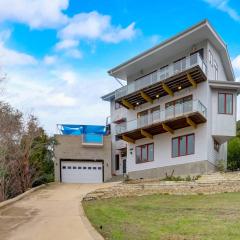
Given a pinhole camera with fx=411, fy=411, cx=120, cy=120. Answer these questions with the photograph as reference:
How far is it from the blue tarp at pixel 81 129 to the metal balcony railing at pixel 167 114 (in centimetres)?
835

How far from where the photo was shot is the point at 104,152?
42.7 m

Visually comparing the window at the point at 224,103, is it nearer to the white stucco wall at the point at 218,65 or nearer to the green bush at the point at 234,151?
the white stucco wall at the point at 218,65

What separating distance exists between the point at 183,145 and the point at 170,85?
15.5 ft

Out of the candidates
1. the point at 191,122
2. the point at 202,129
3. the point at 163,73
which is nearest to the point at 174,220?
the point at 191,122

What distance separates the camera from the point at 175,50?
32281 millimetres

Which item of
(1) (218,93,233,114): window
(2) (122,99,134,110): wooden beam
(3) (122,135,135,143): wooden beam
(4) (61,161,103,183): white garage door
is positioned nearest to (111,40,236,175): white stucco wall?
(1) (218,93,233,114): window

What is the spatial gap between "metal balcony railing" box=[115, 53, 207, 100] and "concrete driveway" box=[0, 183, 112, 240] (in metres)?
12.4

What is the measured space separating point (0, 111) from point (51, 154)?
14.4m

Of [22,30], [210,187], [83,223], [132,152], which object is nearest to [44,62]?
[22,30]

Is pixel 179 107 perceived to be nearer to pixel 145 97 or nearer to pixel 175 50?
pixel 145 97

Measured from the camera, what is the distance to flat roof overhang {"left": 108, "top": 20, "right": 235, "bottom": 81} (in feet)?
97.1

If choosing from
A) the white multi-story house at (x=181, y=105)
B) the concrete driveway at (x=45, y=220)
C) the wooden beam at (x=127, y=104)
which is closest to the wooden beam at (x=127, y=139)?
the white multi-story house at (x=181, y=105)

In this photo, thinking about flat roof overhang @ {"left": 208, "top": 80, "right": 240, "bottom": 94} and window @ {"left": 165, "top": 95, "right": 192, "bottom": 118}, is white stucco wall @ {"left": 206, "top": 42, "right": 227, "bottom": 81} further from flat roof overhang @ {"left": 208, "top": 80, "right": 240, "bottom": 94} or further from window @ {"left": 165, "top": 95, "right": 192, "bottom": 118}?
window @ {"left": 165, "top": 95, "right": 192, "bottom": 118}

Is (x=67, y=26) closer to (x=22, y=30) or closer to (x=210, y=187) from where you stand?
(x=22, y=30)
